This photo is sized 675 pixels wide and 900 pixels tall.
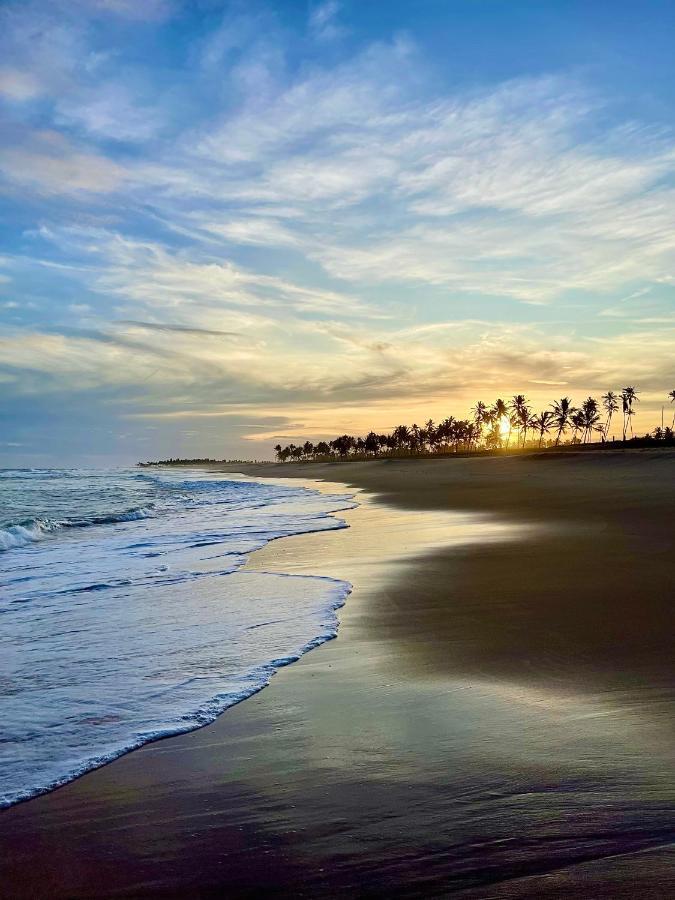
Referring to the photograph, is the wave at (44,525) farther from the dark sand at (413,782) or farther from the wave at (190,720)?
the dark sand at (413,782)

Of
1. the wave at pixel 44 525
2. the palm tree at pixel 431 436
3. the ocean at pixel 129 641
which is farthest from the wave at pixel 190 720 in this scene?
the palm tree at pixel 431 436

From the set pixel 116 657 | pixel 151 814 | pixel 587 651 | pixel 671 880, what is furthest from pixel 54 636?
pixel 671 880

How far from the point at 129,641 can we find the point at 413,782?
12.8 ft

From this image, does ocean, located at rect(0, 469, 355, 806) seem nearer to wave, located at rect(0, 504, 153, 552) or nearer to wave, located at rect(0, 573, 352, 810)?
wave, located at rect(0, 573, 352, 810)

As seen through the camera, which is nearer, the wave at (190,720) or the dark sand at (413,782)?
the dark sand at (413,782)

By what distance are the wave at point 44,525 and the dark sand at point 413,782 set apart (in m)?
12.5

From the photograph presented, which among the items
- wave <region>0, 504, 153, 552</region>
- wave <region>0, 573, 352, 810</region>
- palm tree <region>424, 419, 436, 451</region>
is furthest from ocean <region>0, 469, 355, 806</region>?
palm tree <region>424, 419, 436, 451</region>

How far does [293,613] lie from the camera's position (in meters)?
7.51

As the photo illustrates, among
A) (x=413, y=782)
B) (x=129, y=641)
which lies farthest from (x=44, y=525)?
(x=413, y=782)

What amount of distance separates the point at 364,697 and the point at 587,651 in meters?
2.04

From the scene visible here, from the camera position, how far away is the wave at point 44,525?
16.5 meters

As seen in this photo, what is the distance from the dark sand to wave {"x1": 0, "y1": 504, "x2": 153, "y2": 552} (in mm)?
12485

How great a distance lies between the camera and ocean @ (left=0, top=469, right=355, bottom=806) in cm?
425

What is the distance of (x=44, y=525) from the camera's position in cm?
1945
